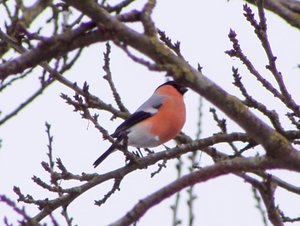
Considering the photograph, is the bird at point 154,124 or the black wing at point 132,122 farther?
the bird at point 154,124

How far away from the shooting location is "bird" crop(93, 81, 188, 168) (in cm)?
523

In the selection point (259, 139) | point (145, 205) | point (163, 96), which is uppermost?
point (163, 96)

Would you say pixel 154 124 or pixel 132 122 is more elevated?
pixel 154 124

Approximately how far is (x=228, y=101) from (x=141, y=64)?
304mm

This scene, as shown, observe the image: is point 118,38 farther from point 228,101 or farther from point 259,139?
point 259,139

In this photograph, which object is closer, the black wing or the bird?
the black wing

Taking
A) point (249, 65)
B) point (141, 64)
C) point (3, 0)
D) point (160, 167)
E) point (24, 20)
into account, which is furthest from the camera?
point (160, 167)

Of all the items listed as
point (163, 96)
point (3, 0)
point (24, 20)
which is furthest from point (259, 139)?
point (163, 96)

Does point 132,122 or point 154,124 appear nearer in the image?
point 132,122

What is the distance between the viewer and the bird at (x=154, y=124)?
5.23 metres

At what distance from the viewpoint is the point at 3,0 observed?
11.1ft

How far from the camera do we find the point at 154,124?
5.64 metres

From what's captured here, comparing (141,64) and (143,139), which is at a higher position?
(143,139)

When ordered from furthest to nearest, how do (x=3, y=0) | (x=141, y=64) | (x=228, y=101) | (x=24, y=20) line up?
(x=3, y=0), (x=24, y=20), (x=228, y=101), (x=141, y=64)
